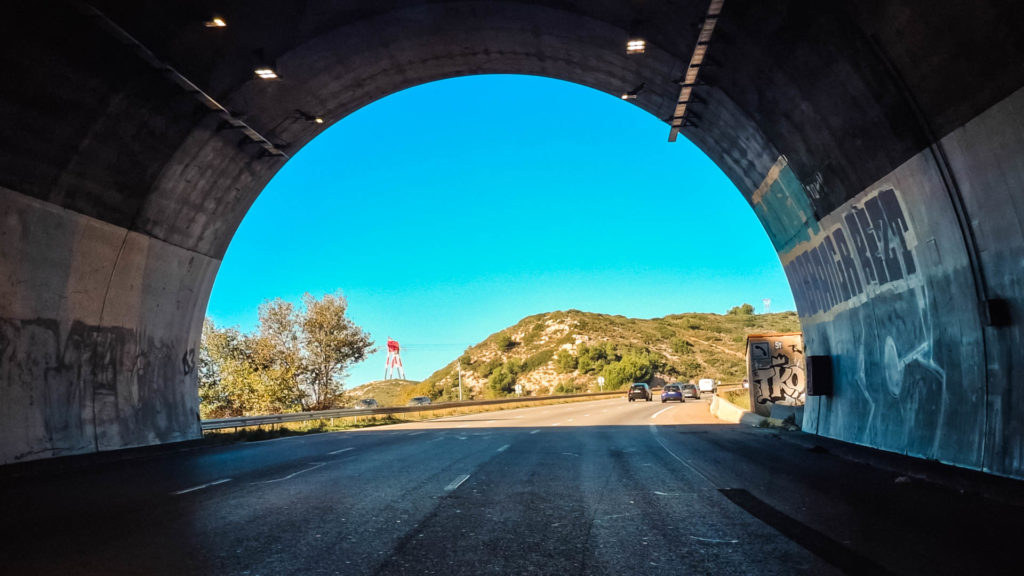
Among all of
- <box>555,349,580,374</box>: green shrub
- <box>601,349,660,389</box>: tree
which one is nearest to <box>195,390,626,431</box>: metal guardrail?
<box>601,349,660,389</box>: tree

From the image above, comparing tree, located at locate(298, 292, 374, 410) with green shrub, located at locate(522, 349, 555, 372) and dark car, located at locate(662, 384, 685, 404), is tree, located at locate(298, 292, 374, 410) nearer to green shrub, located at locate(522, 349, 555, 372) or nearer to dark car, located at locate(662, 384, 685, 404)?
dark car, located at locate(662, 384, 685, 404)

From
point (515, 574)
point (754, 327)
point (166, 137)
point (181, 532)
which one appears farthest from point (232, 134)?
point (754, 327)

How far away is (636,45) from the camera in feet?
41.8

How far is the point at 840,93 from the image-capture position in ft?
32.8

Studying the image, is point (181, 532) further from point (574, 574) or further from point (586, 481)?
point (586, 481)

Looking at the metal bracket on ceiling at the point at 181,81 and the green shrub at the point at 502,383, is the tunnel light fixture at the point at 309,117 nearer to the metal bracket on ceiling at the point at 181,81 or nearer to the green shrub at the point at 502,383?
the metal bracket on ceiling at the point at 181,81

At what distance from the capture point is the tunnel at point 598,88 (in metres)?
8.27

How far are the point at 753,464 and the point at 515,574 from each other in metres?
7.73

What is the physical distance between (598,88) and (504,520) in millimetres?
12649

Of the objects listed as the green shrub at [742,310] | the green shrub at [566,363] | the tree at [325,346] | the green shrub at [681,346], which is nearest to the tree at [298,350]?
the tree at [325,346]

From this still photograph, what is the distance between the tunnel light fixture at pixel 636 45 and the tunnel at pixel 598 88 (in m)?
0.08

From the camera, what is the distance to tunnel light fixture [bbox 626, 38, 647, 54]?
1257 cm

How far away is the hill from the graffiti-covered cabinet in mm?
57471

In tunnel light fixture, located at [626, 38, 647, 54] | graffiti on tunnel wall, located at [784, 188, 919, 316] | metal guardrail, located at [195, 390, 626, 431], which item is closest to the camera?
graffiti on tunnel wall, located at [784, 188, 919, 316]
